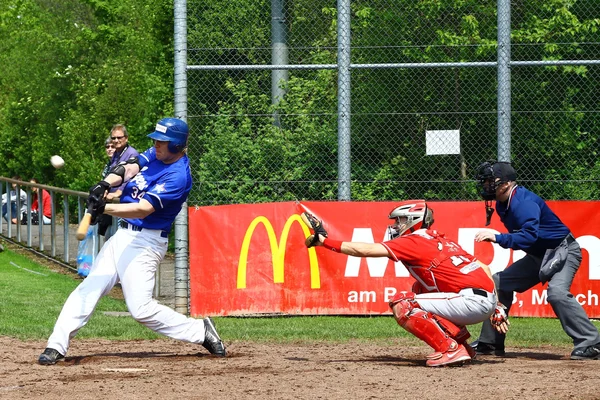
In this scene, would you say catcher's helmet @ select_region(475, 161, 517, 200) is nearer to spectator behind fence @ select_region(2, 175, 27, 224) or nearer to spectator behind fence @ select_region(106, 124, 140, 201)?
spectator behind fence @ select_region(106, 124, 140, 201)

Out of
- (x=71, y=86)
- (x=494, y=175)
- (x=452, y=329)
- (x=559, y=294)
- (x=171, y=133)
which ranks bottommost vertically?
(x=452, y=329)

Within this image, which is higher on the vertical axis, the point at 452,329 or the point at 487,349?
the point at 452,329

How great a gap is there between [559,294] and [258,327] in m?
3.66

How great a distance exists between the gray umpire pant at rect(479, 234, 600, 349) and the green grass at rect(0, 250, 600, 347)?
3.55 feet

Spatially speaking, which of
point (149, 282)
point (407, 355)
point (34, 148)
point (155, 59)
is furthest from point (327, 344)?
point (34, 148)

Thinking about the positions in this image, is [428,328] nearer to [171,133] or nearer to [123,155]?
[171,133]

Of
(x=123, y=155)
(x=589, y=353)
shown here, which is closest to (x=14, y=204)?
(x=123, y=155)

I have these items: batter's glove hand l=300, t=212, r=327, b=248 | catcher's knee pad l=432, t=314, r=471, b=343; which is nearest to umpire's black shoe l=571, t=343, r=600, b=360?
catcher's knee pad l=432, t=314, r=471, b=343

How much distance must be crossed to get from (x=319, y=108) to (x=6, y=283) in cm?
581

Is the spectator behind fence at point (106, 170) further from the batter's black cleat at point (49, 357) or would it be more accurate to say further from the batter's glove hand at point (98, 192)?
the batter's black cleat at point (49, 357)

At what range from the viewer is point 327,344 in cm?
986

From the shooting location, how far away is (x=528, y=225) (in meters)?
8.46

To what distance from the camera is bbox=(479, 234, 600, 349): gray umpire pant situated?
28.6 ft

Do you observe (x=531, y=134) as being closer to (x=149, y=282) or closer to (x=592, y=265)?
(x=592, y=265)
